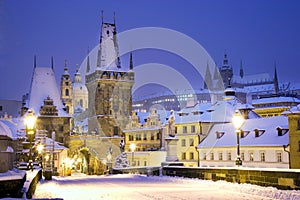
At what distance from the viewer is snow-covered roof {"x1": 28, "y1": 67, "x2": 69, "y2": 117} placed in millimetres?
68875

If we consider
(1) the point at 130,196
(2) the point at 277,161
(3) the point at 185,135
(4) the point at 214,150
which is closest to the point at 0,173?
(1) the point at 130,196

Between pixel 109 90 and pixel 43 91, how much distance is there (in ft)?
62.5

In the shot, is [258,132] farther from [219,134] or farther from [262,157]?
[219,134]


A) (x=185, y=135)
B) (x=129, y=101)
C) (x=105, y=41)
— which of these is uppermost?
(x=105, y=41)

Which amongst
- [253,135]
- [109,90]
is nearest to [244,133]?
[253,135]

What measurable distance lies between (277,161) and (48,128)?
3700 cm

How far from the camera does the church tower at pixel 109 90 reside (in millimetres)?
84500

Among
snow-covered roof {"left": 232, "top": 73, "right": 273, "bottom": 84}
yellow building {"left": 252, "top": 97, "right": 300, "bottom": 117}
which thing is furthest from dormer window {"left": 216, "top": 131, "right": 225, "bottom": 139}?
snow-covered roof {"left": 232, "top": 73, "right": 273, "bottom": 84}

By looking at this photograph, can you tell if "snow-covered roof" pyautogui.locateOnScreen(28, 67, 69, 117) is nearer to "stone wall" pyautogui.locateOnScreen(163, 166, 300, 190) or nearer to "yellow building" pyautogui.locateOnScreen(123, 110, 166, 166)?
"yellow building" pyautogui.locateOnScreen(123, 110, 166, 166)

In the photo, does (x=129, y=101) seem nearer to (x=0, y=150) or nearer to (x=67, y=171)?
(x=67, y=171)

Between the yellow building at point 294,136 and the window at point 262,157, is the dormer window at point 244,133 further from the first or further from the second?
the yellow building at point 294,136

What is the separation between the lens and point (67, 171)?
63938 millimetres

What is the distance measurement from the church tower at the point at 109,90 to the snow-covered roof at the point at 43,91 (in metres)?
14.9

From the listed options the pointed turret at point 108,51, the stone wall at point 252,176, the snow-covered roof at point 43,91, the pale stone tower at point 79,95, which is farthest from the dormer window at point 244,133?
the pale stone tower at point 79,95
